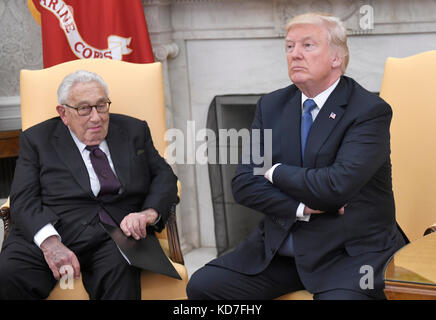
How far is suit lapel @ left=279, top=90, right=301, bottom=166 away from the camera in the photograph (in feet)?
7.84

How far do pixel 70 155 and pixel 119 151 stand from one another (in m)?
0.20

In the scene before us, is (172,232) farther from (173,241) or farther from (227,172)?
(227,172)

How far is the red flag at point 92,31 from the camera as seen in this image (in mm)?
3525

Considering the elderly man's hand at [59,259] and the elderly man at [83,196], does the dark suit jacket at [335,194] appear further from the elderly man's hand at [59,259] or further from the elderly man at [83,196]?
the elderly man's hand at [59,259]

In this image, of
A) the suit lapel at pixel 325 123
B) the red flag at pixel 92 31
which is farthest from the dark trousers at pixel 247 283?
the red flag at pixel 92 31

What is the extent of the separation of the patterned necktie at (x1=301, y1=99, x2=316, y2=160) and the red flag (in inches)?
53.3

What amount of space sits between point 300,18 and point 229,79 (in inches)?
60.7

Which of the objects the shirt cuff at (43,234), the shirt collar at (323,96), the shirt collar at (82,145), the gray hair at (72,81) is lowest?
the shirt cuff at (43,234)

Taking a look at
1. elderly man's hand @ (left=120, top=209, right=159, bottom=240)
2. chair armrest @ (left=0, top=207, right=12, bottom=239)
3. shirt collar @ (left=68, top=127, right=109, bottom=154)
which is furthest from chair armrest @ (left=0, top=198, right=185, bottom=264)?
shirt collar @ (left=68, top=127, right=109, bottom=154)

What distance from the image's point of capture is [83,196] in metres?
2.63

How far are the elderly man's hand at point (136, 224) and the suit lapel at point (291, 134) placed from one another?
0.58 meters

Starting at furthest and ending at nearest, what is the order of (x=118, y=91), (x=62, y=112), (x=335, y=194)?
(x=118, y=91) → (x=62, y=112) → (x=335, y=194)

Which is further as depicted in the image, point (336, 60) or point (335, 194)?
point (336, 60)

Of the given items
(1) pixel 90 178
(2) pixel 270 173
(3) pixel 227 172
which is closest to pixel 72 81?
(1) pixel 90 178
